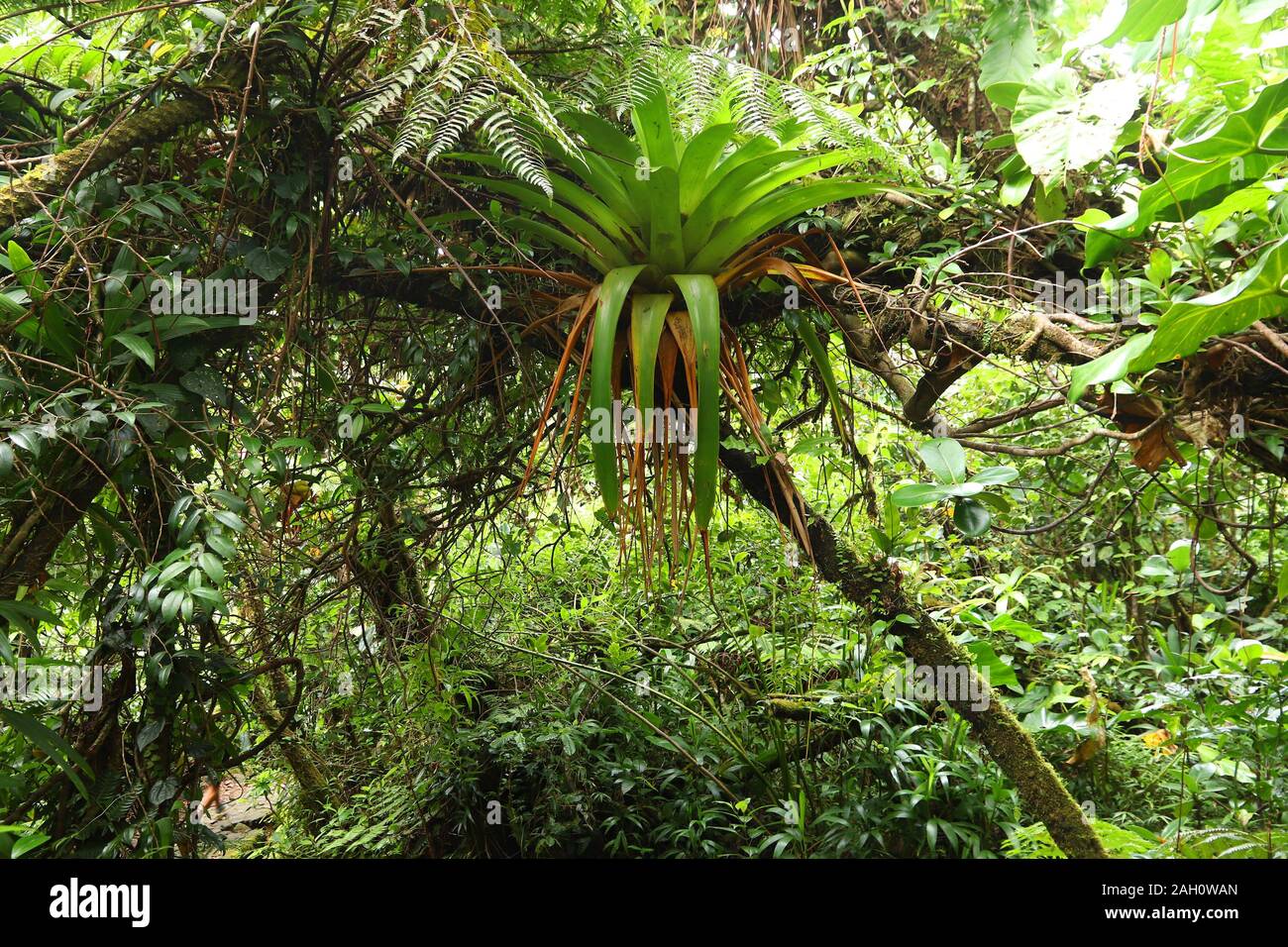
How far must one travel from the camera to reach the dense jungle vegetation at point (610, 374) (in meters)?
1.26

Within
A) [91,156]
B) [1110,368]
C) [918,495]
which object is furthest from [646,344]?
[91,156]

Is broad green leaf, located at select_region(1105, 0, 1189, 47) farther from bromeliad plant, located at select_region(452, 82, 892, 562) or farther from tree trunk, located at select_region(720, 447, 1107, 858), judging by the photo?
tree trunk, located at select_region(720, 447, 1107, 858)

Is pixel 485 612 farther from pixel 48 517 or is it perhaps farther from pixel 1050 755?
pixel 1050 755

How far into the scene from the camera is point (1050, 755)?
249 centimetres

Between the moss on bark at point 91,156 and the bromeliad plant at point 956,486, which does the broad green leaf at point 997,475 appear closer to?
the bromeliad plant at point 956,486

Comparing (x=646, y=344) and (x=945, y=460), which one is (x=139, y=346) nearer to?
(x=646, y=344)

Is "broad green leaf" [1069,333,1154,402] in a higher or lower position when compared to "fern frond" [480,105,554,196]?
lower

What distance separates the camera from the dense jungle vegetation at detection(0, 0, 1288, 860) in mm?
1265

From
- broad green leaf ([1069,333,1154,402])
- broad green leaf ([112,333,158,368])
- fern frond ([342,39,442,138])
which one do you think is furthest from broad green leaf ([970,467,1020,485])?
broad green leaf ([112,333,158,368])

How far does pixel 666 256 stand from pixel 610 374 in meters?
0.28

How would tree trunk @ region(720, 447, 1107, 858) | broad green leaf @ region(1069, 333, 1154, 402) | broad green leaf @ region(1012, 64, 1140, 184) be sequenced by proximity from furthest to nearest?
tree trunk @ region(720, 447, 1107, 858)
broad green leaf @ region(1012, 64, 1140, 184)
broad green leaf @ region(1069, 333, 1154, 402)

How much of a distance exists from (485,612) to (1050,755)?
5.85 ft
